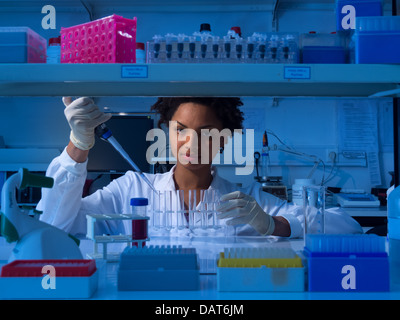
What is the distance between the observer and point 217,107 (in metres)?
2.03

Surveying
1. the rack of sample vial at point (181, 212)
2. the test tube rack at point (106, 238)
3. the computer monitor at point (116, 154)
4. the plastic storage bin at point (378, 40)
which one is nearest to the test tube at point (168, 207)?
the rack of sample vial at point (181, 212)

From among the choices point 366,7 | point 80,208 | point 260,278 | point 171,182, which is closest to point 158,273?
point 260,278

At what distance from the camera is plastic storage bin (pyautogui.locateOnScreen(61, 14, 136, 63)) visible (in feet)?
3.87

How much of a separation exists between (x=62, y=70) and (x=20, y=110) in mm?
3318

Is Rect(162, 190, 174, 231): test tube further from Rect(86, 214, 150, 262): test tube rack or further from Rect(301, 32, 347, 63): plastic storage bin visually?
Rect(301, 32, 347, 63): plastic storage bin

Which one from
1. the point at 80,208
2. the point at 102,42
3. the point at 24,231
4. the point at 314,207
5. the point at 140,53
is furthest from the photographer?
the point at 80,208

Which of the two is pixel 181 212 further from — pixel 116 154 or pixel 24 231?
pixel 116 154

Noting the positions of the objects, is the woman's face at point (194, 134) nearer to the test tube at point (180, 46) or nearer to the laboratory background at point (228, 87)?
the laboratory background at point (228, 87)

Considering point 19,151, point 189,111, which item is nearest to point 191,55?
point 189,111

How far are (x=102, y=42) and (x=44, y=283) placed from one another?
2.28ft

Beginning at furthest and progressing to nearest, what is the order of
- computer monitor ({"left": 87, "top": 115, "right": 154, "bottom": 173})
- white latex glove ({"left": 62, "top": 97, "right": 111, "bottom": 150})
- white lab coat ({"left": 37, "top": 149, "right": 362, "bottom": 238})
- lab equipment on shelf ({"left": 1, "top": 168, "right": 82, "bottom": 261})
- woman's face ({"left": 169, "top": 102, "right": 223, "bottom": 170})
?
computer monitor ({"left": 87, "top": 115, "right": 154, "bottom": 173})
woman's face ({"left": 169, "top": 102, "right": 223, "bottom": 170})
white lab coat ({"left": 37, "top": 149, "right": 362, "bottom": 238})
white latex glove ({"left": 62, "top": 97, "right": 111, "bottom": 150})
lab equipment on shelf ({"left": 1, "top": 168, "right": 82, "bottom": 261})

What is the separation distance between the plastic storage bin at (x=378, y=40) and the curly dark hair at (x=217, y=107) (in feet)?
3.16

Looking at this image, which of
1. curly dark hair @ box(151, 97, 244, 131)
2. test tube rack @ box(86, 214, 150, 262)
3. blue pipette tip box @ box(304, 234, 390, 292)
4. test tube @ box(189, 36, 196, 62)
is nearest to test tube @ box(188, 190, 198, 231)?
test tube rack @ box(86, 214, 150, 262)

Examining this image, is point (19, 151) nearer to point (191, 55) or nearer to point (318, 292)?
point (191, 55)
